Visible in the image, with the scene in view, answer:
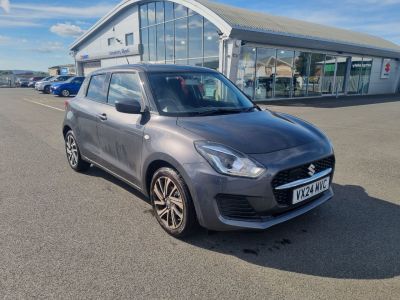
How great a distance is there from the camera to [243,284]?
2.56m

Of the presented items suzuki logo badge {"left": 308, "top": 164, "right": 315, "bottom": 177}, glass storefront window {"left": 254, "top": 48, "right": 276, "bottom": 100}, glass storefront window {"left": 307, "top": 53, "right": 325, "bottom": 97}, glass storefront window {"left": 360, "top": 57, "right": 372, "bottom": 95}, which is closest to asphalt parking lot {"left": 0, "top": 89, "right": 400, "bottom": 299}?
suzuki logo badge {"left": 308, "top": 164, "right": 315, "bottom": 177}

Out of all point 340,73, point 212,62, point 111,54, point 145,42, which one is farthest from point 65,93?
point 340,73

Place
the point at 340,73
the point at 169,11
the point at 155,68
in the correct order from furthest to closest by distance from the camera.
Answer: the point at 340,73 < the point at 169,11 < the point at 155,68

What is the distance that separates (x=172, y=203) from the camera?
326 cm

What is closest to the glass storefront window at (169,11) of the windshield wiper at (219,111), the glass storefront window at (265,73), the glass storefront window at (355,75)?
the glass storefront window at (265,73)

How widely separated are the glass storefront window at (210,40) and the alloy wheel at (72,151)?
→ 13807 mm

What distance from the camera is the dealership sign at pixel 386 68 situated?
29.0 m

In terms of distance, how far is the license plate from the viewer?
297 centimetres

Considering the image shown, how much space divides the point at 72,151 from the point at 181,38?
56.1 feet

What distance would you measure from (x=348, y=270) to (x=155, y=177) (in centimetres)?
205

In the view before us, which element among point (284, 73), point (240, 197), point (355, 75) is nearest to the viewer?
point (240, 197)

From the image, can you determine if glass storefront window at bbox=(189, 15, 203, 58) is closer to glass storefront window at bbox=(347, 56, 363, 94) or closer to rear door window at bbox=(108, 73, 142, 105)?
glass storefront window at bbox=(347, 56, 363, 94)

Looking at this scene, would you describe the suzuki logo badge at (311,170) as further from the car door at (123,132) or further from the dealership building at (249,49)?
the dealership building at (249,49)

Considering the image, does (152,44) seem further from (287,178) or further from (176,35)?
(287,178)
